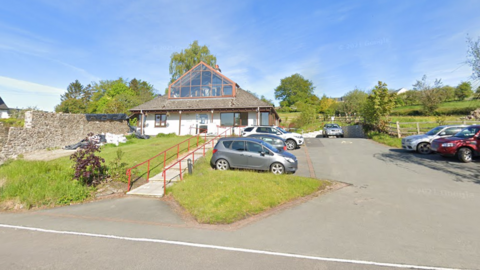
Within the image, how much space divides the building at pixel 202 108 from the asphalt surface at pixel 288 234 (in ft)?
52.2

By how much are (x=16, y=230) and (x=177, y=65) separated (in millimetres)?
41223

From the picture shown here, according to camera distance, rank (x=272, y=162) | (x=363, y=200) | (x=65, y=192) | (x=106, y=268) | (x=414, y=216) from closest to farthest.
Answer: 1. (x=106, y=268)
2. (x=414, y=216)
3. (x=363, y=200)
4. (x=65, y=192)
5. (x=272, y=162)

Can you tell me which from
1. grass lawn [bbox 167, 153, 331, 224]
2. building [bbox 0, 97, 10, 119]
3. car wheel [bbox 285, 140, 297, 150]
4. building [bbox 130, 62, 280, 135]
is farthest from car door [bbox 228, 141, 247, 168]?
building [bbox 0, 97, 10, 119]

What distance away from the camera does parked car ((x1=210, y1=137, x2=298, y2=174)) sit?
9734mm

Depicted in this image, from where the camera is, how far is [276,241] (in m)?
4.71

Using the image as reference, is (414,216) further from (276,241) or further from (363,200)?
(276,241)

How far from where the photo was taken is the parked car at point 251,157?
973cm


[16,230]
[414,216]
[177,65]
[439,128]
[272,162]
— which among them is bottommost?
[16,230]

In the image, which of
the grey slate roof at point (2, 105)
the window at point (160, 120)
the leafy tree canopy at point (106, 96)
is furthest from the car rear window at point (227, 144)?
the grey slate roof at point (2, 105)

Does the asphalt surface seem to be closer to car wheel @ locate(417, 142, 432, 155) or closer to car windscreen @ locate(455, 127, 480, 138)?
car windscreen @ locate(455, 127, 480, 138)

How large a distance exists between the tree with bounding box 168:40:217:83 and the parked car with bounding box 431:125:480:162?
125 ft

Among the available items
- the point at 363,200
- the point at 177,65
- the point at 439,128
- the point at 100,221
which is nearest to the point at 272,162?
the point at 363,200

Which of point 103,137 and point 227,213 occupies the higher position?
point 103,137

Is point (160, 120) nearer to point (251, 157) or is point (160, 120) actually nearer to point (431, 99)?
point (251, 157)
